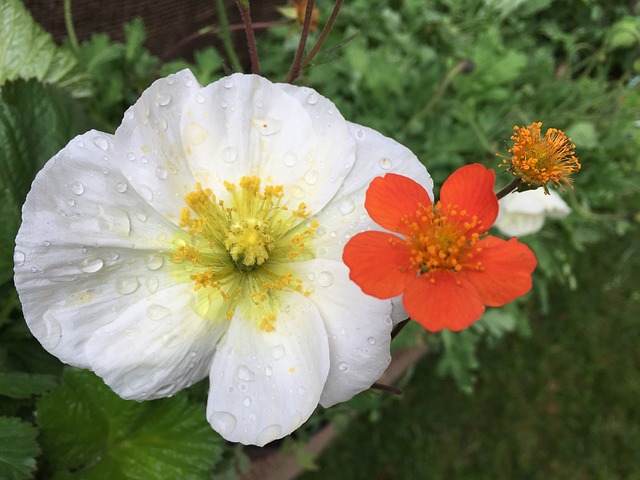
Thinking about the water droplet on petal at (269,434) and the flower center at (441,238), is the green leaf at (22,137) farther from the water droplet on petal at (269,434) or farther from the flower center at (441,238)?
the flower center at (441,238)

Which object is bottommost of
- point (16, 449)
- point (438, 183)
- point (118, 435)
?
point (438, 183)

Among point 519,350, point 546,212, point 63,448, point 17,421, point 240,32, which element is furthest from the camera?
point 519,350

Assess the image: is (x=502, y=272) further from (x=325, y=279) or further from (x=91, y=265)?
(x=91, y=265)

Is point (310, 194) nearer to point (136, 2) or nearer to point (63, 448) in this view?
point (63, 448)

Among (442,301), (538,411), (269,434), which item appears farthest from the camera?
(538,411)

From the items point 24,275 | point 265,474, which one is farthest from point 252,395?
point 265,474

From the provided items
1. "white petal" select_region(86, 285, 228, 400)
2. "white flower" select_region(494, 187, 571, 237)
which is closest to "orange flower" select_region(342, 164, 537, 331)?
"white petal" select_region(86, 285, 228, 400)

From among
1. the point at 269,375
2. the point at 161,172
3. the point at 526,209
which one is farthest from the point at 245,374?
the point at 526,209
